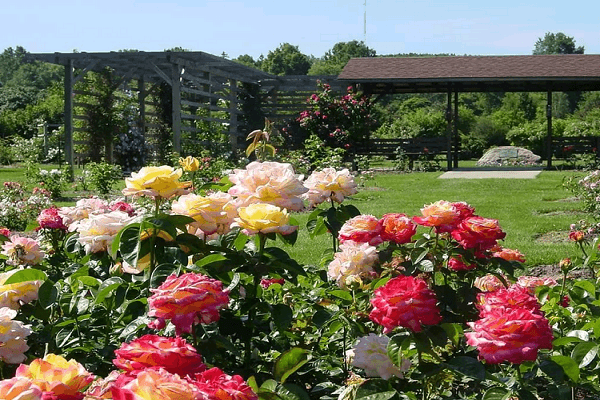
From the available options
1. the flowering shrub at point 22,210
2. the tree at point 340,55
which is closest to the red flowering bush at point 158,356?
the flowering shrub at point 22,210

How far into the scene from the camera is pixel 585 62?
68.0 feet

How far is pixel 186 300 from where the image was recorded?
1.57 meters

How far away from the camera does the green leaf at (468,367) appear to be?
1.75 m

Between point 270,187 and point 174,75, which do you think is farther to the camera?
point 174,75

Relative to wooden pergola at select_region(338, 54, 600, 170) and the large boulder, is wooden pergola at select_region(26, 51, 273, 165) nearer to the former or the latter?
wooden pergola at select_region(338, 54, 600, 170)

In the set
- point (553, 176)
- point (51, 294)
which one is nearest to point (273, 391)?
point (51, 294)

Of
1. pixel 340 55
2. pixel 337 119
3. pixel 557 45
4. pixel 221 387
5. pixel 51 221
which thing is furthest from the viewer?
pixel 557 45

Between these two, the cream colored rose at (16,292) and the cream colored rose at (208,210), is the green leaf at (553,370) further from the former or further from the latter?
the cream colored rose at (16,292)

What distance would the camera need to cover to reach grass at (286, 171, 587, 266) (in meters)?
7.15

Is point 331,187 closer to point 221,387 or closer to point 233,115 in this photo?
point 221,387

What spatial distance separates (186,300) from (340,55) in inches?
3403

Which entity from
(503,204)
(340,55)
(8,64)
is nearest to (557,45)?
(340,55)

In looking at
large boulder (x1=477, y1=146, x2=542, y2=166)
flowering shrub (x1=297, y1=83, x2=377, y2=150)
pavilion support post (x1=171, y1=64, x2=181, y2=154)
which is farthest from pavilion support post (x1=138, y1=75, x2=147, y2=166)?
large boulder (x1=477, y1=146, x2=542, y2=166)

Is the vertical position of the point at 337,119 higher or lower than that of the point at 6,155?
higher
